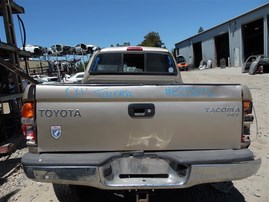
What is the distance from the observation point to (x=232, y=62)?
3938cm

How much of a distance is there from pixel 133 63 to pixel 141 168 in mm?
2946

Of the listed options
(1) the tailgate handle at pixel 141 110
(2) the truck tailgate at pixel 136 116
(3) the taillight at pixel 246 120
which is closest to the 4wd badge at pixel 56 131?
(2) the truck tailgate at pixel 136 116

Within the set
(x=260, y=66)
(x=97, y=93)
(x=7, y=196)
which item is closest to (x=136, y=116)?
(x=97, y=93)

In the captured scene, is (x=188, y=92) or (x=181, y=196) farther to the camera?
(x=181, y=196)

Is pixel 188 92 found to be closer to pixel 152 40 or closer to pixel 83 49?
pixel 83 49

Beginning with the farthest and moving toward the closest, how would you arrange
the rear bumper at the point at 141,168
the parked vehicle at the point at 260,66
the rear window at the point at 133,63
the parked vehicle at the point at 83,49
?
1. the parked vehicle at the point at 260,66
2. the parked vehicle at the point at 83,49
3. the rear window at the point at 133,63
4. the rear bumper at the point at 141,168

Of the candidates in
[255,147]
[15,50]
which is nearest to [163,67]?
[255,147]

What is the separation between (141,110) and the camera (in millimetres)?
2879

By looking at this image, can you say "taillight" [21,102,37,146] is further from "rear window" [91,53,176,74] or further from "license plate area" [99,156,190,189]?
"rear window" [91,53,176,74]

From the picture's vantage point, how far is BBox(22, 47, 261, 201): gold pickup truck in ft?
9.29

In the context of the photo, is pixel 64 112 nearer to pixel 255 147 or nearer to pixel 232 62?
pixel 255 147

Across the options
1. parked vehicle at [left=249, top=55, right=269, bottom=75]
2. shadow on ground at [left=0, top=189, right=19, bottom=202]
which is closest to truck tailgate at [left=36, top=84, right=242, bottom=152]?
shadow on ground at [left=0, top=189, right=19, bottom=202]

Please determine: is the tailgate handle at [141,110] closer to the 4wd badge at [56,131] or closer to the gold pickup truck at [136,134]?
the gold pickup truck at [136,134]

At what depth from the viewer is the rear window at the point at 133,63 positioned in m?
5.44
